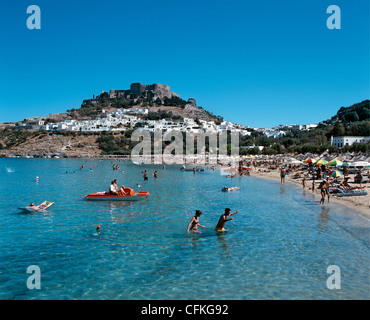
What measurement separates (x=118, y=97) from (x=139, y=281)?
178 metres

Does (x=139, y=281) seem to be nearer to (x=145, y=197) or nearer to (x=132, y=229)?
(x=132, y=229)

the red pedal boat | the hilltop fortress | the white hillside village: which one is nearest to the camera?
the red pedal boat

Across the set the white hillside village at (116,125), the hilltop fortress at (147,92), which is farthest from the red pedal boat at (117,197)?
the hilltop fortress at (147,92)

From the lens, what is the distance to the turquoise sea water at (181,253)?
22.7ft

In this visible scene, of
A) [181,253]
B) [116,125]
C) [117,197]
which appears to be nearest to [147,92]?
[116,125]

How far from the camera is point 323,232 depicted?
1149 centimetres

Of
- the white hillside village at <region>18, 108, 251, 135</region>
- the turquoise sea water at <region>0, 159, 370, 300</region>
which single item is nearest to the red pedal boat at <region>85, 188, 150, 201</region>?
the turquoise sea water at <region>0, 159, 370, 300</region>

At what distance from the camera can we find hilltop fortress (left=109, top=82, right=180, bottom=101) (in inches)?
6855

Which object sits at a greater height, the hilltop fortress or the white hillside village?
the hilltop fortress

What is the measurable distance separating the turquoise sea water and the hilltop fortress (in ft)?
533

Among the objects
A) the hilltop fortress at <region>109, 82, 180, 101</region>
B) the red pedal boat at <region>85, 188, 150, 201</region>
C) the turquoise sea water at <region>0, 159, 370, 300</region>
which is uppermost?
the hilltop fortress at <region>109, 82, 180, 101</region>

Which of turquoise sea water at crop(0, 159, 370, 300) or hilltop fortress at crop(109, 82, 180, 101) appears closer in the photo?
turquoise sea water at crop(0, 159, 370, 300)

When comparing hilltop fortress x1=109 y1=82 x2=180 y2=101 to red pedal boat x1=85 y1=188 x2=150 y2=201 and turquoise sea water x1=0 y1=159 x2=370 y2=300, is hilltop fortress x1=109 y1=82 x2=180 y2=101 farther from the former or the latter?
turquoise sea water x1=0 y1=159 x2=370 y2=300
